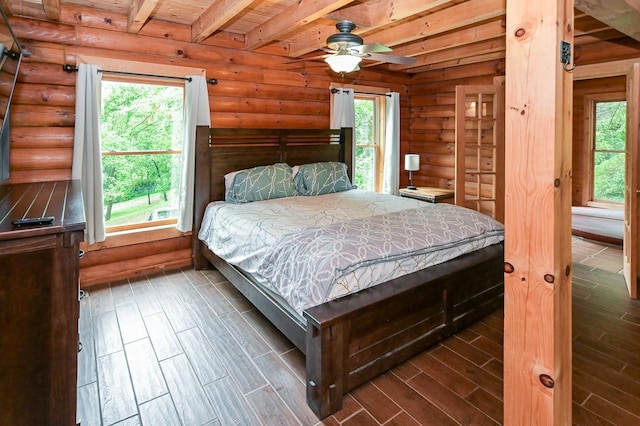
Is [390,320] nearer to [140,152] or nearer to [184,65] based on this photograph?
[140,152]

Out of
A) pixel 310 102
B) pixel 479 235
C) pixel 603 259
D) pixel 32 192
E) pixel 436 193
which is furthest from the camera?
pixel 436 193

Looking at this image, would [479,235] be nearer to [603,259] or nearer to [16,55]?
[603,259]

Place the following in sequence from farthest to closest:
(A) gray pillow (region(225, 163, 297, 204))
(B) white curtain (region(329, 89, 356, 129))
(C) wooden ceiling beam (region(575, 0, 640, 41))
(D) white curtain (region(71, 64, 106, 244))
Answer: (B) white curtain (region(329, 89, 356, 129)) < (A) gray pillow (region(225, 163, 297, 204)) < (D) white curtain (region(71, 64, 106, 244)) < (C) wooden ceiling beam (region(575, 0, 640, 41))

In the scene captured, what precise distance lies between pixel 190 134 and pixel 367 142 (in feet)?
8.85

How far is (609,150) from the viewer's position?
506 cm

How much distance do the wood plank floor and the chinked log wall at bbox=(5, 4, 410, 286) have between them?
2.87 feet

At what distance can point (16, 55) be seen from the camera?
2562mm

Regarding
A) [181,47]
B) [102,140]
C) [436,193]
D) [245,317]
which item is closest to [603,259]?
[436,193]

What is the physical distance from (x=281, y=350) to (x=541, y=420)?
161cm

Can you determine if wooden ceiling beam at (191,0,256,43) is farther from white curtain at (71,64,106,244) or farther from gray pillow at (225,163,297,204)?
gray pillow at (225,163,297,204)

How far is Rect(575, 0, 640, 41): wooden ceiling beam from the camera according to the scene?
2043 mm

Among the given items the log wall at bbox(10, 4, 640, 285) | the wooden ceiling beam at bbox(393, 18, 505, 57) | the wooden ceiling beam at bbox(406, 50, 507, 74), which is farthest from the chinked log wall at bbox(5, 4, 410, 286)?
the wooden ceiling beam at bbox(406, 50, 507, 74)

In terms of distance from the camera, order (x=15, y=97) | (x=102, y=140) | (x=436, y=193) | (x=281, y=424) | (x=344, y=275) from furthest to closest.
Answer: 1. (x=436, y=193)
2. (x=102, y=140)
3. (x=15, y=97)
4. (x=344, y=275)
5. (x=281, y=424)

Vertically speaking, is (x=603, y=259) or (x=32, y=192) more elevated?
(x=32, y=192)
